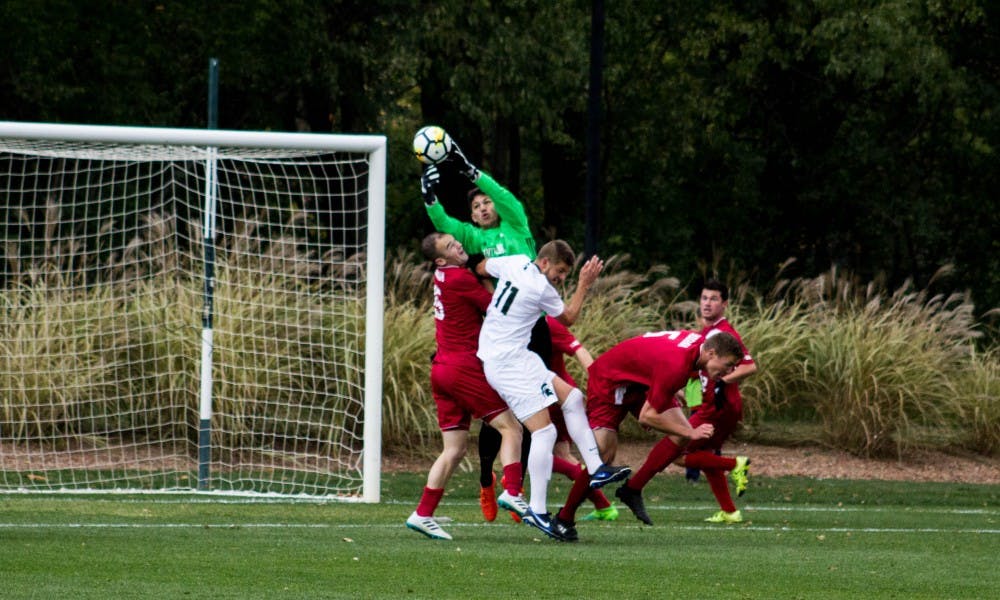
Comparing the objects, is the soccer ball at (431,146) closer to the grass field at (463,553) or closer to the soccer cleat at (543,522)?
the grass field at (463,553)

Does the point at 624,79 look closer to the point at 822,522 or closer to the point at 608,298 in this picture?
the point at 608,298

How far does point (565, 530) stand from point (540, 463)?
393 mm

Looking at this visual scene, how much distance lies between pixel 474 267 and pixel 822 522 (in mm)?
3108

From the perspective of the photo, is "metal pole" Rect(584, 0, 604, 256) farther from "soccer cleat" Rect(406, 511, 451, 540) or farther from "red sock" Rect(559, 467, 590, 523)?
"soccer cleat" Rect(406, 511, 451, 540)

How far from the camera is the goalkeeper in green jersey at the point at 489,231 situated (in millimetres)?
10008

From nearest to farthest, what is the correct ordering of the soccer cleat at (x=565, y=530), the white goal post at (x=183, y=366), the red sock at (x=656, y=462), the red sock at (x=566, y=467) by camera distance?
the soccer cleat at (x=565, y=530) < the red sock at (x=656, y=462) < the red sock at (x=566, y=467) < the white goal post at (x=183, y=366)

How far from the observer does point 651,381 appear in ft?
32.2

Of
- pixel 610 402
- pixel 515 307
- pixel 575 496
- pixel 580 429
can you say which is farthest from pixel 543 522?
pixel 610 402

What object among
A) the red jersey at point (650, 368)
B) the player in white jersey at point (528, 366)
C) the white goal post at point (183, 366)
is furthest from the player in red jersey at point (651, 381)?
the white goal post at point (183, 366)

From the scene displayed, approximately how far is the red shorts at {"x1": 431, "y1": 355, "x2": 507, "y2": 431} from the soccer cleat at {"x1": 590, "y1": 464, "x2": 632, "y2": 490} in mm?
685

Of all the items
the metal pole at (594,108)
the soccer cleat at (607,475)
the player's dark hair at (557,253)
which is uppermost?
the metal pole at (594,108)

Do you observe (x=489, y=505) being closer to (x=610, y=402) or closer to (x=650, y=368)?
(x=610, y=402)

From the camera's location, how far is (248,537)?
873 centimetres

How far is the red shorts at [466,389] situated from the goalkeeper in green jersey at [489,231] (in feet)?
3.33
